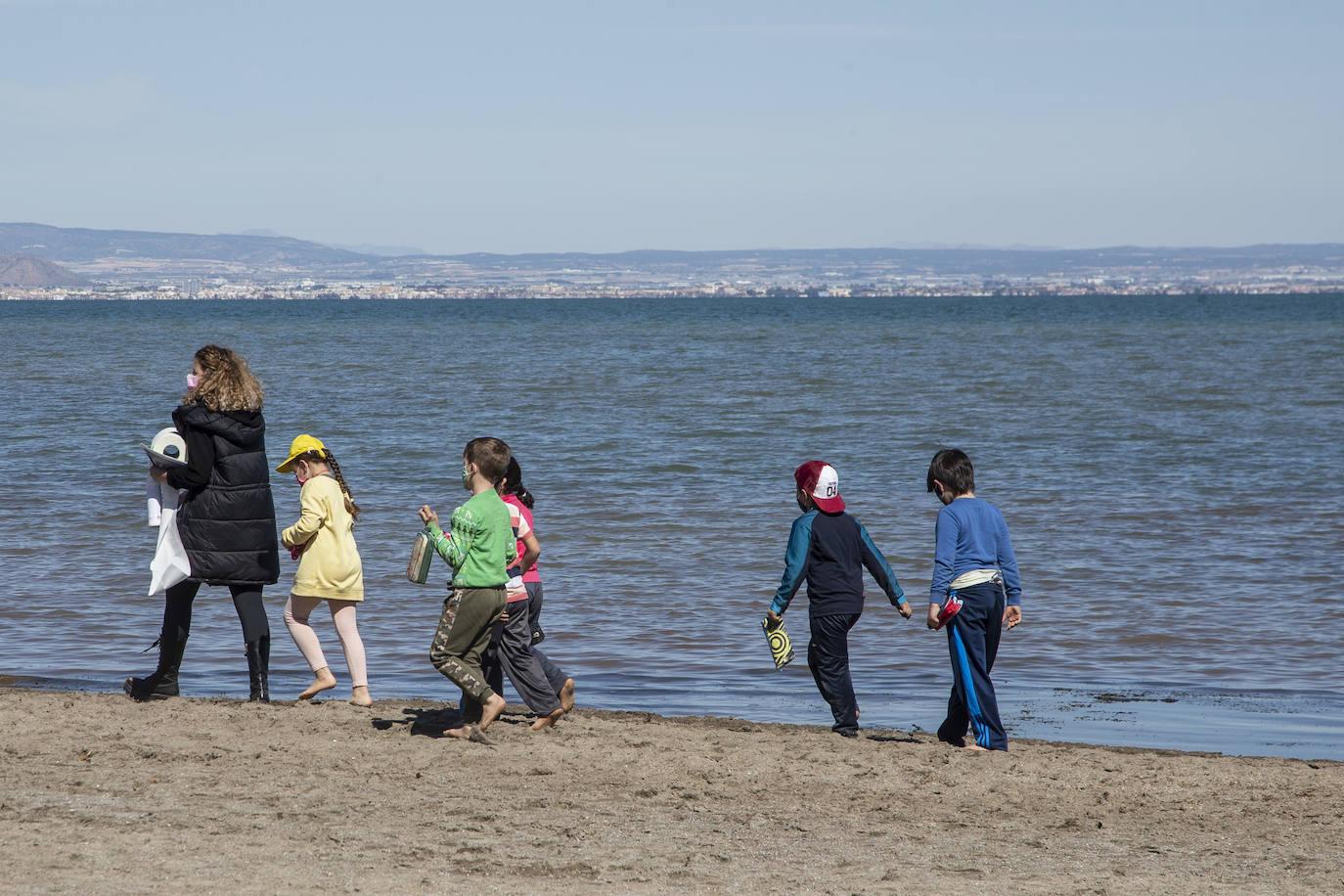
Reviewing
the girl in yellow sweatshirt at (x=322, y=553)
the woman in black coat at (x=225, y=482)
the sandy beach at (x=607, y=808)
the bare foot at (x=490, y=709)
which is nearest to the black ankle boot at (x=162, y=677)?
the sandy beach at (x=607, y=808)

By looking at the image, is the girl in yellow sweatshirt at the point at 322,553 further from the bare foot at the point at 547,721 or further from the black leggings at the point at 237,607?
the bare foot at the point at 547,721

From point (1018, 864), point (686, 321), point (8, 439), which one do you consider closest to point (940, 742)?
point (1018, 864)

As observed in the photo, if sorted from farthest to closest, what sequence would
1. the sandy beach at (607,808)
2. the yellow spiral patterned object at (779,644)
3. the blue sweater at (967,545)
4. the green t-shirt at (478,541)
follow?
the yellow spiral patterned object at (779,644) < the blue sweater at (967,545) < the green t-shirt at (478,541) < the sandy beach at (607,808)

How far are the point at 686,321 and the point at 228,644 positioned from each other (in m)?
80.8

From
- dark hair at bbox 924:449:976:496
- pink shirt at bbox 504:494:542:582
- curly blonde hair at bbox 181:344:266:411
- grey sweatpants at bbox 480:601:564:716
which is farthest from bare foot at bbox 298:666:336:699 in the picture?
dark hair at bbox 924:449:976:496

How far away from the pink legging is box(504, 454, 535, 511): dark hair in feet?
3.45

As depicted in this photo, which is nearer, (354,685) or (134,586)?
(354,685)

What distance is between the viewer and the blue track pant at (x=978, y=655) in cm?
581

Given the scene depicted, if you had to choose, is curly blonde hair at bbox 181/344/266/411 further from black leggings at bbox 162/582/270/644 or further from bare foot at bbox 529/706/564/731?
bare foot at bbox 529/706/564/731

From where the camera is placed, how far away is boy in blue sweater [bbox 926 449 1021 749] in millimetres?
5766

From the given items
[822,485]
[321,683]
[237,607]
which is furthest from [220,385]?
[822,485]

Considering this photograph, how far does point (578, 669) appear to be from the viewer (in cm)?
799

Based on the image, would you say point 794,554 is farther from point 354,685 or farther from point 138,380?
point 138,380

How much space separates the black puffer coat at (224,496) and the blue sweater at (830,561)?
7.73ft
